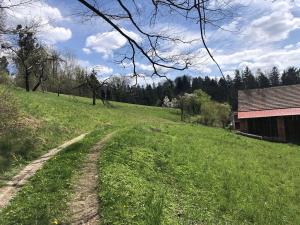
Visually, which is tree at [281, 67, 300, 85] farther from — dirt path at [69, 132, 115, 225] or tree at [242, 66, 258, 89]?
dirt path at [69, 132, 115, 225]

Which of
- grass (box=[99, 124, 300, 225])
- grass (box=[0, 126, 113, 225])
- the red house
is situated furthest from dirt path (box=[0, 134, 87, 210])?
the red house

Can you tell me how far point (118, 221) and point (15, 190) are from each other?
427 centimetres

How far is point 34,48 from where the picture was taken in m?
53.7

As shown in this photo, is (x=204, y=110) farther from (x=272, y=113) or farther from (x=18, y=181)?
(x=18, y=181)

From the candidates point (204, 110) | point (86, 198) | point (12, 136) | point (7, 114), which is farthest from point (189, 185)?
point (204, 110)

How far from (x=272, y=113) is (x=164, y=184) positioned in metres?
39.9

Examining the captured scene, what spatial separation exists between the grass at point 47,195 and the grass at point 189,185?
37.4 inches

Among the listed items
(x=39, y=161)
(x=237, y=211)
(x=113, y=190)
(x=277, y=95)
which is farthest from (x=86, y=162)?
(x=277, y=95)

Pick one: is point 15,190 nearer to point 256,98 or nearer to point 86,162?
point 86,162

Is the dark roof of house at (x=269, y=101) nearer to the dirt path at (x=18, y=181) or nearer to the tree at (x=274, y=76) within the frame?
the dirt path at (x=18, y=181)

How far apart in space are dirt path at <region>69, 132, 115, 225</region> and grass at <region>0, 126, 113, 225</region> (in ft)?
0.68

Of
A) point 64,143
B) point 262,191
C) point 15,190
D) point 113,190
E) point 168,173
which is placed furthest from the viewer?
point 64,143

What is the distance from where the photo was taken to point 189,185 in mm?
16078

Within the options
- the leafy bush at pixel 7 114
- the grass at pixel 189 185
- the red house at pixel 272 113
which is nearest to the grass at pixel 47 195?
the grass at pixel 189 185
